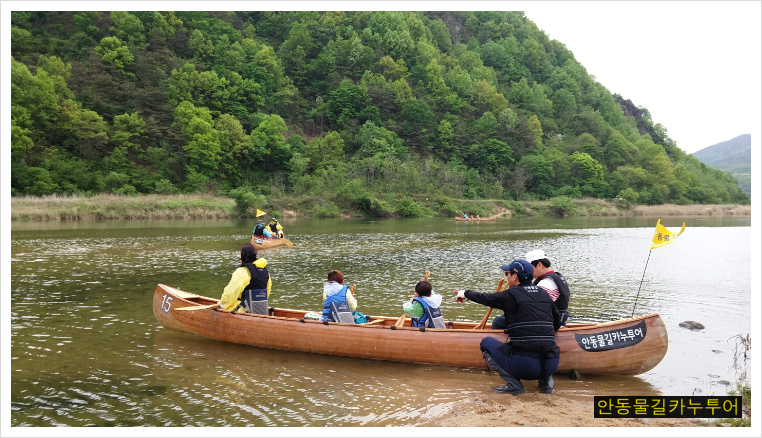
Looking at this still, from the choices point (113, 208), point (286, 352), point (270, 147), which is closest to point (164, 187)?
point (270, 147)

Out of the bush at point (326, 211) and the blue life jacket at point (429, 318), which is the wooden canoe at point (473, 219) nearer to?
the bush at point (326, 211)

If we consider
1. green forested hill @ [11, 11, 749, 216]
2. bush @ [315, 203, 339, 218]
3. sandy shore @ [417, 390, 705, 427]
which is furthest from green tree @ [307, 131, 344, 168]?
sandy shore @ [417, 390, 705, 427]

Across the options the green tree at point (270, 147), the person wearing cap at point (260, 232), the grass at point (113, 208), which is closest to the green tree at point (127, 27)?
the green tree at point (270, 147)

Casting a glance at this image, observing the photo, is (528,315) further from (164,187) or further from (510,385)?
(164,187)

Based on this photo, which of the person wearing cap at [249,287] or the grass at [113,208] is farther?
the grass at [113,208]

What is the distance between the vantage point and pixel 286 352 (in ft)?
36.2

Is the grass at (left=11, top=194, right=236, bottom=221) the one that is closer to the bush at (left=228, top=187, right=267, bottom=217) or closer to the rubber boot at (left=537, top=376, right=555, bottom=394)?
the bush at (left=228, top=187, right=267, bottom=217)

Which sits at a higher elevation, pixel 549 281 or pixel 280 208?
pixel 280 208

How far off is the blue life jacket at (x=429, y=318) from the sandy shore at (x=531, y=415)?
87.1 inches

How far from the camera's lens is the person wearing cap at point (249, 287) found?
37.4 feet

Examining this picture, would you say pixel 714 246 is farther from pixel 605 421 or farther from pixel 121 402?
pixel 121 402

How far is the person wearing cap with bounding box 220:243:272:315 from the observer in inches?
449

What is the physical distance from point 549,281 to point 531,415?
221 cm

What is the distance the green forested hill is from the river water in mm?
37059
